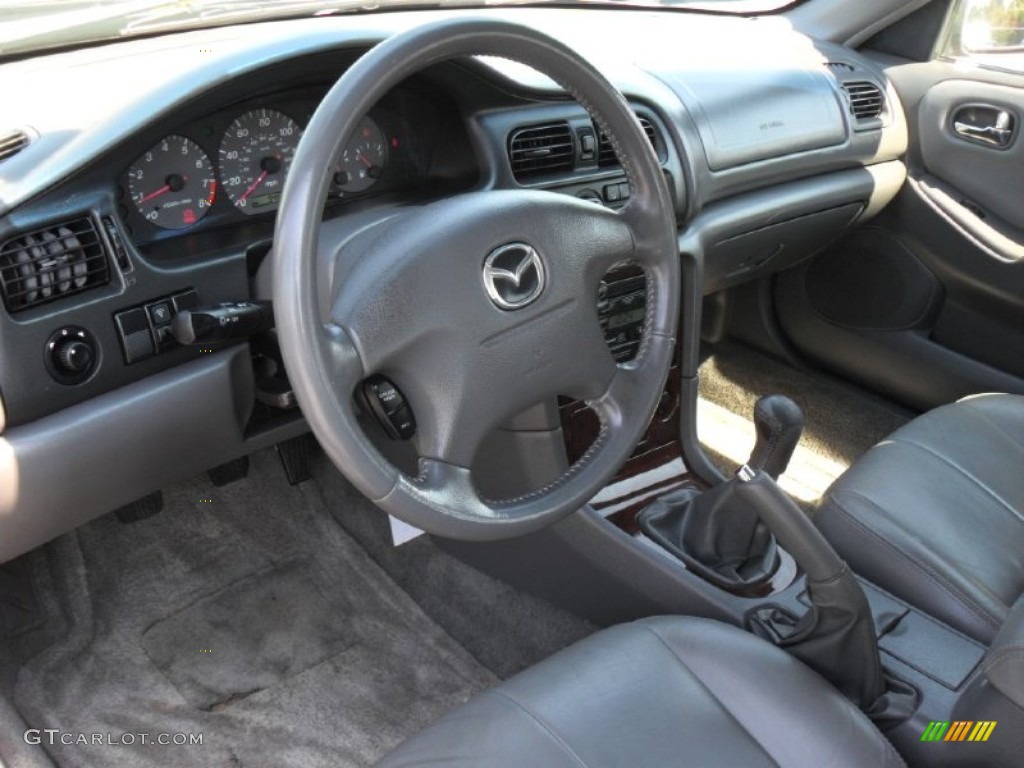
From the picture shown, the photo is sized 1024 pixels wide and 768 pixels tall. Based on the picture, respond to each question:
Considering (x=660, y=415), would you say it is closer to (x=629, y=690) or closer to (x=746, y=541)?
(x=746, y=541)

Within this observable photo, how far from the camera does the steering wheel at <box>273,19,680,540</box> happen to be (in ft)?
3.50

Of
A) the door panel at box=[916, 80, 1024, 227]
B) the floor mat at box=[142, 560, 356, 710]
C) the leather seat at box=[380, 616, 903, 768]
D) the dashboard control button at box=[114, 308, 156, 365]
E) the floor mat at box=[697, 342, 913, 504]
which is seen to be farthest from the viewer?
the floor mat at box=[697, 342, 913, 504]

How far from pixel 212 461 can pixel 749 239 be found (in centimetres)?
120

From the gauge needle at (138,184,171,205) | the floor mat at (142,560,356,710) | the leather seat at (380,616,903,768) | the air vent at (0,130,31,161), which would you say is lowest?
the floor mat at (142,560,356,710)

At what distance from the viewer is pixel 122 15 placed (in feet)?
5.47

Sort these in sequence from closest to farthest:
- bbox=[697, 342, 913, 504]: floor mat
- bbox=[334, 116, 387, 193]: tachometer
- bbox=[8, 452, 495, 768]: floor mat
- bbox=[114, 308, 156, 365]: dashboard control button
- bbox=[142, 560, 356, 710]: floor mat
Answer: bbox=[114, 308, 156, 365]: dashboard control button, bbox=[334, 116, 387, 193]: tachometer, bbox=[8, 452, 495, 768]: floor mat, bbox=[142, 560, 356, 710]: floor mat, bbox=[697, 342, 913, 504]: floor mat

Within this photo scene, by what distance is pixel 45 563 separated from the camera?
6.75 feet

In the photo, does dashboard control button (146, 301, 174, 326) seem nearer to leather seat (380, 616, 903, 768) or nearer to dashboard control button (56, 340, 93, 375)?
dashboard control button (56, 340, 93, 375)

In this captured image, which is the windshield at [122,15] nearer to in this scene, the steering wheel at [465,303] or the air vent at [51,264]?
the air vent at [51,264]

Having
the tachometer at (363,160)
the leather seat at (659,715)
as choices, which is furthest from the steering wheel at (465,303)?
the tachometer at (363,160)

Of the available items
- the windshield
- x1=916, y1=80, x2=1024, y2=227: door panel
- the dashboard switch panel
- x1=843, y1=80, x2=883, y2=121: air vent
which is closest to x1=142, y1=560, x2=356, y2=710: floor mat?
the dashboard switch panel

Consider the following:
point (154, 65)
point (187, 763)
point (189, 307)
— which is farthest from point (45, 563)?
point (154, 65)

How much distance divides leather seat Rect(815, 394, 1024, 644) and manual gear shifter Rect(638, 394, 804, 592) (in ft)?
0.35

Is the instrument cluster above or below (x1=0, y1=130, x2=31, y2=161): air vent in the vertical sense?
below
